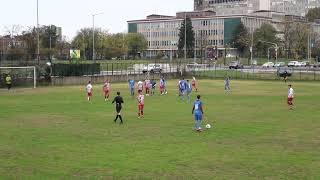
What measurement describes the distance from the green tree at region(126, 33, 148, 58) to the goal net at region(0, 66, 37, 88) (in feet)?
273

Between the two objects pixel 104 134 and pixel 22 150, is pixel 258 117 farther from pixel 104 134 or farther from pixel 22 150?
pixel 22 150

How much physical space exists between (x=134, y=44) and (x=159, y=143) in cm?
12757

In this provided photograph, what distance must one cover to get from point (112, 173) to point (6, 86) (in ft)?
146

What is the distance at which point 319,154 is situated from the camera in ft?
63.6

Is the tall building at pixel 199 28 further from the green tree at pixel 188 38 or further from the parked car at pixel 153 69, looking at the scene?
the parked car at pixel 153 69

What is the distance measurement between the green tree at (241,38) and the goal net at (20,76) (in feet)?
287

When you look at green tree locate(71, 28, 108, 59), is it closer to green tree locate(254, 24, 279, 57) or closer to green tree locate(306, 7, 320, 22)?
green tree locate(254, 24, 279, 57)

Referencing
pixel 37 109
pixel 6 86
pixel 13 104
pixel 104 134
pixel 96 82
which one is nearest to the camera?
pixel 104 134

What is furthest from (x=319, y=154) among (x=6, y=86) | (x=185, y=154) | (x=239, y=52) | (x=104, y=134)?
(x=239, y=52)

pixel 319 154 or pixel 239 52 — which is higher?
pixel 239 52

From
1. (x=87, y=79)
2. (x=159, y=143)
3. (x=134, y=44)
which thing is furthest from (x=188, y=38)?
(x=159, y=143)

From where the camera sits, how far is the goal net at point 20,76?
195ft

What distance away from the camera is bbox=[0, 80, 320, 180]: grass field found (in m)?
16.7

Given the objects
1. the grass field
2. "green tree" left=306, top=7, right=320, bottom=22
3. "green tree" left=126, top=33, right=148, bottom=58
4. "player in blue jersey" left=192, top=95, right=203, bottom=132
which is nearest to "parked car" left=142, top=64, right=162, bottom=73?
the grass field
